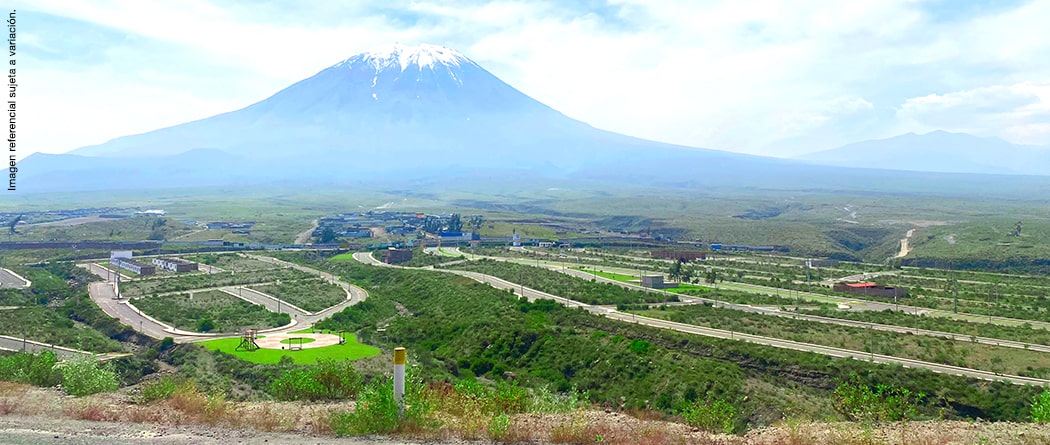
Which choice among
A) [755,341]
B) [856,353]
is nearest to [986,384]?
[856,353]

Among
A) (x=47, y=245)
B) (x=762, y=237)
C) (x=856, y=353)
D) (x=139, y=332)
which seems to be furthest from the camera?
(x=762, y=237)

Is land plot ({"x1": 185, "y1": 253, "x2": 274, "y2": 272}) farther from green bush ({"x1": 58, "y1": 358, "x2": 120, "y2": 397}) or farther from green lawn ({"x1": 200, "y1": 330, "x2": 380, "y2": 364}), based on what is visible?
green bush ({"x1": 58, "y1": 358, "x2": 120, "y2": 397})

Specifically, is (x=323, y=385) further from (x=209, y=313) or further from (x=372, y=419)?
(x=209, y=313)

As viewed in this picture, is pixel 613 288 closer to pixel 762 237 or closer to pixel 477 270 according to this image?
pixel 477 270

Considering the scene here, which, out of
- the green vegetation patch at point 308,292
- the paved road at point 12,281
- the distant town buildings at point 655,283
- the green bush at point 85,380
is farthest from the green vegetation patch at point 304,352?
the paved road at point 12,281

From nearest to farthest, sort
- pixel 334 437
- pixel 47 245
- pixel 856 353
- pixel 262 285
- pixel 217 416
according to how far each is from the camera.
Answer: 1. pixel 334 437
2. pixel 217 416
3. pixel 856 353
4. pixel 262 285
5. pixel 47 245

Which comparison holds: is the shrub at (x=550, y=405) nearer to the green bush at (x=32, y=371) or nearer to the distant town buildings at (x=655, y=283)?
the green bush at (x=32, y=371)

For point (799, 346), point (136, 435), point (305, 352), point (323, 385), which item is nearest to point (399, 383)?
point (136, 435)

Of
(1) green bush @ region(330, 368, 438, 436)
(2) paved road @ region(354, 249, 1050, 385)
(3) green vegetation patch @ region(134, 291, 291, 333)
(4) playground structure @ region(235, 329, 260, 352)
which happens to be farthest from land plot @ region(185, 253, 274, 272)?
(1) green bush @ region(330, 368, 438, 436)
